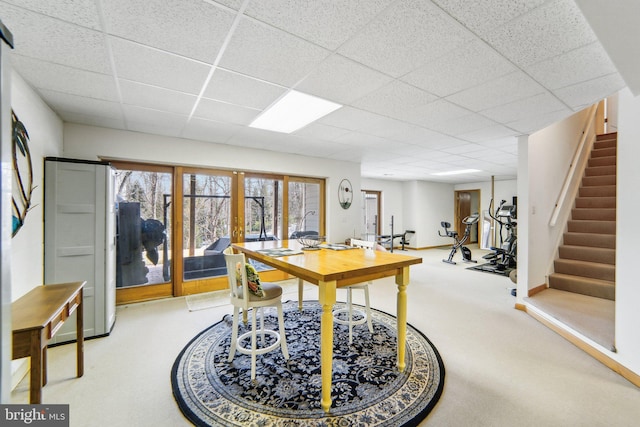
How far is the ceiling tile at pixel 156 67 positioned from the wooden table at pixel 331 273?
161cm

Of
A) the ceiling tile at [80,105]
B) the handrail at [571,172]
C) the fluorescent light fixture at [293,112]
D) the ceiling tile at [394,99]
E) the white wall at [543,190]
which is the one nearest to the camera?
the ceiling tile at [394,99]

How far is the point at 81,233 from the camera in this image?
272cm

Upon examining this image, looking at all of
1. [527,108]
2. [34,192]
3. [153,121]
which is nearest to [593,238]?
[527,108]

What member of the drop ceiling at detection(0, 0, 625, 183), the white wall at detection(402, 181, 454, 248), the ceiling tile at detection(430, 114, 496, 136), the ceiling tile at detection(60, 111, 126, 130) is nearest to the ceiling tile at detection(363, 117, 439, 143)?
the drop ceiling at detection(0, 0, 625, 183)

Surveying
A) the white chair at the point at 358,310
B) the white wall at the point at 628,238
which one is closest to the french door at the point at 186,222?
the white chair at the point at 358,310

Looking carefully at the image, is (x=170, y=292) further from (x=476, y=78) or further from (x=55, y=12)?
(x=476, y=78)

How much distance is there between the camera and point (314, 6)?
1.44 metres

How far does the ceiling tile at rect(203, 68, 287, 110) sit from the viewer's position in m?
2.20

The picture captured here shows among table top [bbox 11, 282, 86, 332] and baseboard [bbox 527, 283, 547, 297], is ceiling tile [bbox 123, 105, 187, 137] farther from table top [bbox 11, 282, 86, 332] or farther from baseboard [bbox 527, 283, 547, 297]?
baseboard [bbox 527, 283, 547, 297]

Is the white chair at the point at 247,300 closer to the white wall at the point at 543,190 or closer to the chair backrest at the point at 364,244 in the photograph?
the chair backrest at the point at 364,244

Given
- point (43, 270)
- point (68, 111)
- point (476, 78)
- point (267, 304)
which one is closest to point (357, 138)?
point (476, 78)

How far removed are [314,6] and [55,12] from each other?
146 cm

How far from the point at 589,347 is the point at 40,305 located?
447 centimetres

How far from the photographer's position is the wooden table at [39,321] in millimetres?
1417
